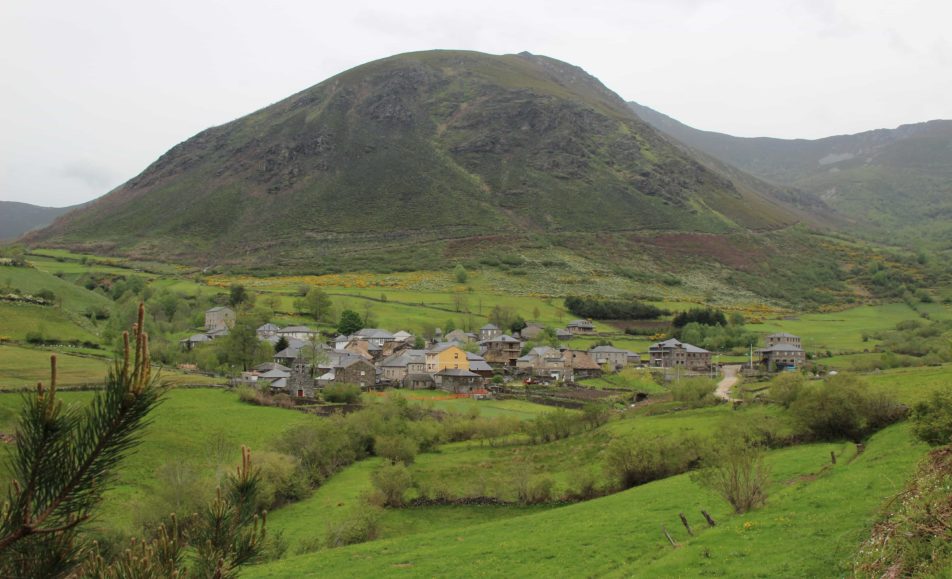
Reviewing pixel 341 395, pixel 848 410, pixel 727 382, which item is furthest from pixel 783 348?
pixel 341 395

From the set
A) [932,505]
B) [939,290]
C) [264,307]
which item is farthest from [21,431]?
[939,290]

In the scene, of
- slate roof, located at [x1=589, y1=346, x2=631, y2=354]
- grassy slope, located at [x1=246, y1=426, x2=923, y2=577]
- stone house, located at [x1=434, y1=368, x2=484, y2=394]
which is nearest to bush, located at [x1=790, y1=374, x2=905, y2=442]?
grassy slope, located at [x1=246, y1=426, x2=923, y2=577]

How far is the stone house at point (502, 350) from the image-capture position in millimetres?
101875

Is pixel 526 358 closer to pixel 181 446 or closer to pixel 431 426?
pixel 431 426

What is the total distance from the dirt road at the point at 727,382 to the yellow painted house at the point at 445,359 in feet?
108

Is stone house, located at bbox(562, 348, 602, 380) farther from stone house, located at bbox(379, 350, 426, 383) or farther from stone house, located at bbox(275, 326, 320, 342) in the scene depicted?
stone house, located at bbox(275, 326, 320, 342)

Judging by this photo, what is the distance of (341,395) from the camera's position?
67750mm

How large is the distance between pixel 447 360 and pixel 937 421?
68805 mm

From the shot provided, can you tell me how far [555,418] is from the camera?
54812mm

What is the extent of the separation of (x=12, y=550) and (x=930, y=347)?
9224 centimetres

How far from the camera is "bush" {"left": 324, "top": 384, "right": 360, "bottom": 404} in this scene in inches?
2667

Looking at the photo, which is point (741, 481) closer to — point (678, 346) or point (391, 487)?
point (391, 487)

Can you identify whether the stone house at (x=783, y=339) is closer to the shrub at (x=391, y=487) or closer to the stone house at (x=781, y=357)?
the stone house at (x=781, y=357)

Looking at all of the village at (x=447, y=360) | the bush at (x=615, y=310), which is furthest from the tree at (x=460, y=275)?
the village at (x=447, y=360)
